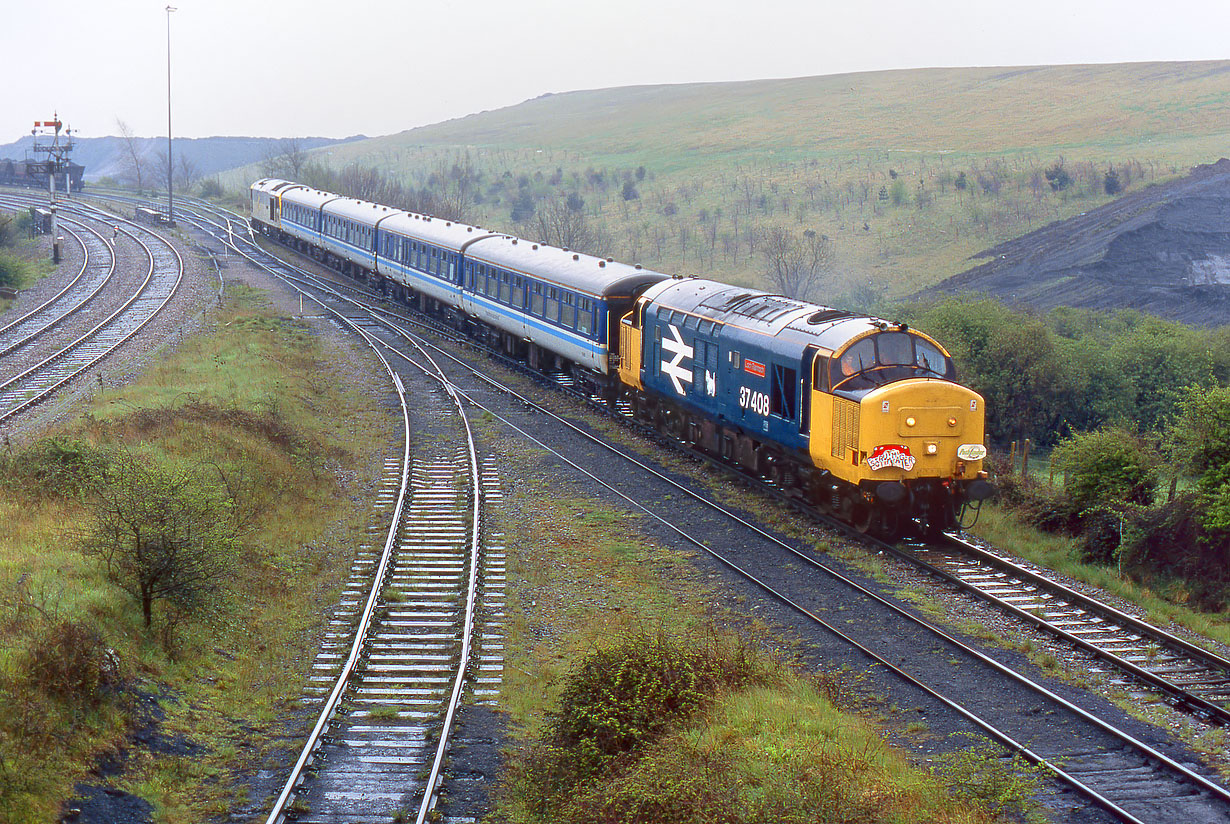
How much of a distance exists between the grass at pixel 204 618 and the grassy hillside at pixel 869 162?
44.9 meters

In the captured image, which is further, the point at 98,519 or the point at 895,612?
the point at 895,612

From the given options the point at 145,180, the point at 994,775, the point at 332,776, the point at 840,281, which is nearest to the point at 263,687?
the point at 332,776

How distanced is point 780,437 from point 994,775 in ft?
36.1

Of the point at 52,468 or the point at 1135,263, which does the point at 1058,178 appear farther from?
the point at 52,468

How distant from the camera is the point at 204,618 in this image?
14.1m

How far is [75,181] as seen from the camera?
331 feet

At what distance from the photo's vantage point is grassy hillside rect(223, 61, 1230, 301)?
7731 cm

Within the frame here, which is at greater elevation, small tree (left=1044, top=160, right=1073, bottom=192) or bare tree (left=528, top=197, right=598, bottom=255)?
small tree (left=1044, top=160, right=1073, bottom=192)

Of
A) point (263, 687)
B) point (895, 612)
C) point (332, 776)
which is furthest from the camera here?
point (895, 612)

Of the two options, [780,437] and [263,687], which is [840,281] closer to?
[780,437]

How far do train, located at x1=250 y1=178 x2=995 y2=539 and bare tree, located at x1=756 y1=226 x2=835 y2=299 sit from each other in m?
30.8

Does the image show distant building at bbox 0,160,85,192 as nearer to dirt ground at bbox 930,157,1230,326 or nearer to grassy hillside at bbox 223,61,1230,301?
grassy hillside at bbox 223,61,1230,301

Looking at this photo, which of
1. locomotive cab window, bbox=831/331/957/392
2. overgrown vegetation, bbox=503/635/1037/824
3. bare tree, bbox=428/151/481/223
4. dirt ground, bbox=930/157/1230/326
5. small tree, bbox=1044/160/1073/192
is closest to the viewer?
overgrown vegetation, bbox=503/635/1037/824

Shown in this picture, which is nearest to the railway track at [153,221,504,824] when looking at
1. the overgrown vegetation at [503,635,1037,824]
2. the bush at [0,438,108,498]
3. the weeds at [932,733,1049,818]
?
the overgrown vegetation at [503,635,1037,824]
